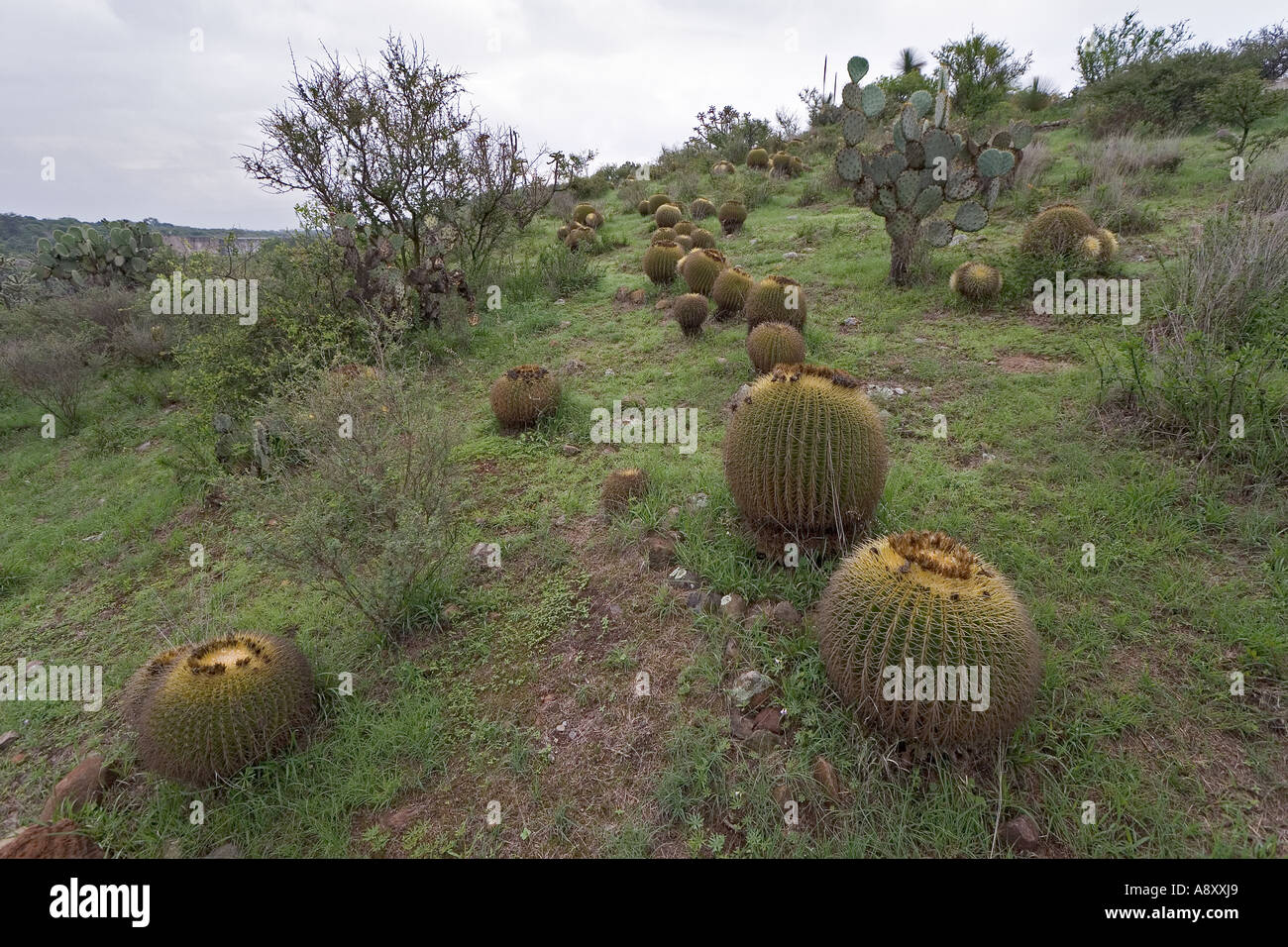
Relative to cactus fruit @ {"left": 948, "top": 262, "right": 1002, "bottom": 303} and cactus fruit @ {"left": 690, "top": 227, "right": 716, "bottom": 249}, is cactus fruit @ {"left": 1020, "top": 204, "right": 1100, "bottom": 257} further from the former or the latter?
cactus fruit @ {"left": 690, "top": 227, "right": 716, "bottom": 249}

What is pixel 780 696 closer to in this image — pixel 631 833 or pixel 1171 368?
pixel 631 833

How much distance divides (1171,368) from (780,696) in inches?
140

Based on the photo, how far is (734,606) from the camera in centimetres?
293

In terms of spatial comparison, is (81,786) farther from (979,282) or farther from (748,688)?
(979,282)

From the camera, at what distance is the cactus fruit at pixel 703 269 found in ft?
24.6

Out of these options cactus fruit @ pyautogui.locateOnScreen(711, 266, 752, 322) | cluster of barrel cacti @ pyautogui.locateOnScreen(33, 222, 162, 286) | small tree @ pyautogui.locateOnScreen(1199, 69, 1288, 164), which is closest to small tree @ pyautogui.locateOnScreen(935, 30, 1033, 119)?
small tree @ pyautogui.locateOnScreen(1199, 69, 1288, 164)

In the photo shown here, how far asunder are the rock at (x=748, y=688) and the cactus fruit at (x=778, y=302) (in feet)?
14.0

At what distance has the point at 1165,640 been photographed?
8.32 feet

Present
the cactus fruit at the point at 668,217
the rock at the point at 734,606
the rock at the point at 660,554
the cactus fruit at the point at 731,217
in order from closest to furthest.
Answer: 1. the rock at the point at 734,606
2. the rock at the point at 660,554
3. the cactus fruit at the point at 731,217
4. the cactus fruit at the point at 668,217

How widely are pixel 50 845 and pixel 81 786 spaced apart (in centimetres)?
55

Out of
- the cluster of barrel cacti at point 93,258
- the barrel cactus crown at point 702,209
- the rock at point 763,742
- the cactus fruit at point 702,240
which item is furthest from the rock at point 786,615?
the cluster of barrel cacti at point 93,258

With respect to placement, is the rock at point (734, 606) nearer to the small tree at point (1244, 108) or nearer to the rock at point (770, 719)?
the rock at point (770, 719)
